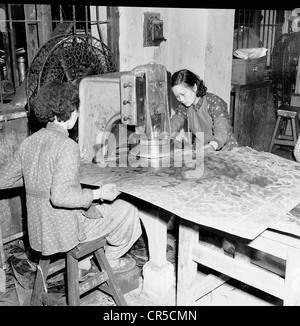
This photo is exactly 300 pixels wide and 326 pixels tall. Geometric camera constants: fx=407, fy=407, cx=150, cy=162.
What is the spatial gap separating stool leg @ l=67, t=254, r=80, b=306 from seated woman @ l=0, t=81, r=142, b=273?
0.32 ft

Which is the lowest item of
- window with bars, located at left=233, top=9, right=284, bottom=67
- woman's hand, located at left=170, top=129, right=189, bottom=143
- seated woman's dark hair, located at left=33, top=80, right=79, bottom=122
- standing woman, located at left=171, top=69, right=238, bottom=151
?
woman's hand, located at left=170, top=129, right=189, bottom=143

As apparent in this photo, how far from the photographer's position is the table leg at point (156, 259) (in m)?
2.66

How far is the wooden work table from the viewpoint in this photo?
1.89 metres

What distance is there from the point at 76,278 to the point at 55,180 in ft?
2.00

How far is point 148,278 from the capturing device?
2.85 metres

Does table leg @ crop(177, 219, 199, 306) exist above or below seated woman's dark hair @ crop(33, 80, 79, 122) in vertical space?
below

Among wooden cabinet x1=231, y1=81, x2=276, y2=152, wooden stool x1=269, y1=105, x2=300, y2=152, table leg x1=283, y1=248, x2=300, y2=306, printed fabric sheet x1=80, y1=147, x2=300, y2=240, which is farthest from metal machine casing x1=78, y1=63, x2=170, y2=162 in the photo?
wooden stool x1=269, y1=105, x2=300, y2=152

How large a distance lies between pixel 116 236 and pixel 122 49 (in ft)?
6.40

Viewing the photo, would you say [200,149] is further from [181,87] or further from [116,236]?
[116,236]

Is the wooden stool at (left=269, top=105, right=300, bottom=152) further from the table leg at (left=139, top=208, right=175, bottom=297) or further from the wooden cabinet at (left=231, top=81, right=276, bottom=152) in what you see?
the table leg at (left=139, top=208, right=175, bottom=297)

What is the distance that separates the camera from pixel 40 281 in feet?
7.96

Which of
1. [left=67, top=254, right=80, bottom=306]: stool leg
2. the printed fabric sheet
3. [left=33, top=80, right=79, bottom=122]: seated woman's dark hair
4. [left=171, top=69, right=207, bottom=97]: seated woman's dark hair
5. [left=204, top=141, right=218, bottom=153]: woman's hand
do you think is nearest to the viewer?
the printed fabric sheet

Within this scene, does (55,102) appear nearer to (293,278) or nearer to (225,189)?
(225,189)

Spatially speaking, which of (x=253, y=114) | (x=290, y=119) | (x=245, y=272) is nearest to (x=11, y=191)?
(x=245, y=272)
